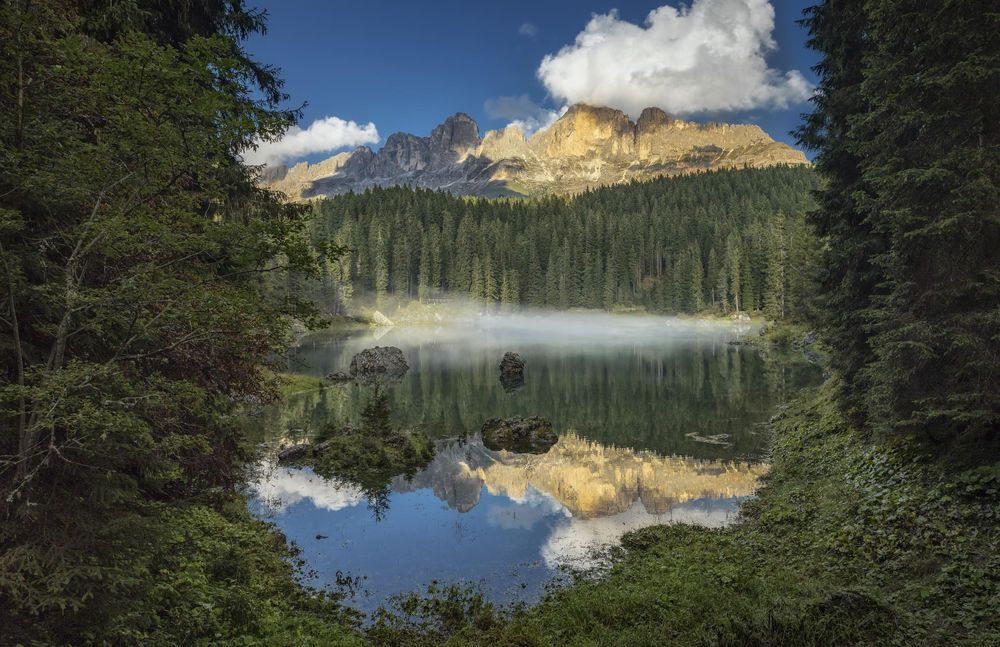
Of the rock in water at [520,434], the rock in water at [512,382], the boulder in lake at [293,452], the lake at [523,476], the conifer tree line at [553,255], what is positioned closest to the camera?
the lake at [523,476]

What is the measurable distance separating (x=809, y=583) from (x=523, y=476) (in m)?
11.4

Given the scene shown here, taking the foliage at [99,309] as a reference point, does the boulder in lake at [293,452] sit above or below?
below

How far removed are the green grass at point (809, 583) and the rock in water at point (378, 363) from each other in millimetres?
34552

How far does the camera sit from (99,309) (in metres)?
5.75

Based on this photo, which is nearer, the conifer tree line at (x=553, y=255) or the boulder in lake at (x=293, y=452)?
the boulder in lake at (x=293, y=452)

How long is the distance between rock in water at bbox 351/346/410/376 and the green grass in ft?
113

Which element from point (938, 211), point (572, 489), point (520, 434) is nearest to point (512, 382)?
point (520, 434)

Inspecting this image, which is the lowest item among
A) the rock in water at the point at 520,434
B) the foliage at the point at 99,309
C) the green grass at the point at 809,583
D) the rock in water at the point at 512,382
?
the rock in water at the point at 512,382

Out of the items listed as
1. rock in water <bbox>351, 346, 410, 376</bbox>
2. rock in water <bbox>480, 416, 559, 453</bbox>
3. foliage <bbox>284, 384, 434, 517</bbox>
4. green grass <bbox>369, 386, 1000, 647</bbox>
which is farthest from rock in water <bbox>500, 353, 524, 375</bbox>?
green grass <bbox>369, 386, 1000, 647</bbox>

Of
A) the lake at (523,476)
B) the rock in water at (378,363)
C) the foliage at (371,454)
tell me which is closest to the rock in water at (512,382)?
the lake at (523,476)

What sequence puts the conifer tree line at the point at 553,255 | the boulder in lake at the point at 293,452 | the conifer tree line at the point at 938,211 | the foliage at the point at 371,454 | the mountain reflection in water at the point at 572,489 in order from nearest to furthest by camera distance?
the conifer tree line at the point at 938,211
the mountain reflection in water at the point at 572,489
the foliage at the point at 371,454
the boulder in lake at the point at 293,452
the conifer tree line at the point at 553,255

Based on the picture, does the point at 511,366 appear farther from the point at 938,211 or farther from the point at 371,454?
the point at 938,211

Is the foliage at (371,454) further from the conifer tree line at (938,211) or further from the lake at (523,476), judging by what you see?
the conifer tree line at (938,211)

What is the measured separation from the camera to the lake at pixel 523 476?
12578mm
